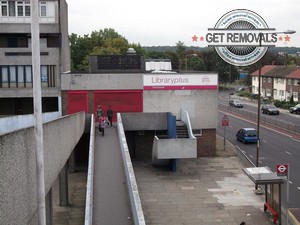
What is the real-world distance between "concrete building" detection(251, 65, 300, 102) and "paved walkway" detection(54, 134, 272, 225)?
47.0 metres

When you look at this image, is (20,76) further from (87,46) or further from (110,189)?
(87,46)

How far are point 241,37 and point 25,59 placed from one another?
672 inches

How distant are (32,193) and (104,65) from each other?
28.6 meters

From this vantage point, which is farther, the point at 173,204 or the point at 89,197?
the point at 173,204

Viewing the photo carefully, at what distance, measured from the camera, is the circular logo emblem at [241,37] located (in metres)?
24.3

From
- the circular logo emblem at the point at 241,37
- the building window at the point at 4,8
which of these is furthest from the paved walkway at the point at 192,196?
the building window at the point at 4,8

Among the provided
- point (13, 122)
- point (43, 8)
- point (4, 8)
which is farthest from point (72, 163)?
point (13, 122)

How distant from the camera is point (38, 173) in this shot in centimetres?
847

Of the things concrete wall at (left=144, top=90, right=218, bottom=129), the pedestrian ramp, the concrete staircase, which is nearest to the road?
concrete wall at (left=144, top=90, right=218, bottom=129)

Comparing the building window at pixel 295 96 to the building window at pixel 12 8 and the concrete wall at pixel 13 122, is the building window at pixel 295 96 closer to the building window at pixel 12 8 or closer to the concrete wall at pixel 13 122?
the building window at pixel 12 8

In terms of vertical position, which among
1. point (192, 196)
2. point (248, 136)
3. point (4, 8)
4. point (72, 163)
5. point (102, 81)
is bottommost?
point (192, 196)

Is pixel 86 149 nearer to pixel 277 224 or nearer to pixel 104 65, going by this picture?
pixel 104 65

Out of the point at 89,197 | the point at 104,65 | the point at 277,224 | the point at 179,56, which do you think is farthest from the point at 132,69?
the point at 179,56

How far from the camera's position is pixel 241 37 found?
24578 mm
